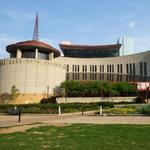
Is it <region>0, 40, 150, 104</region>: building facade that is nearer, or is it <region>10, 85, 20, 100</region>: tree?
<region>10, 85, 20, 100</region>: tree

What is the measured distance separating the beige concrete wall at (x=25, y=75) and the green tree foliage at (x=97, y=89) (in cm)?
708

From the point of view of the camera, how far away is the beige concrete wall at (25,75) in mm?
87875

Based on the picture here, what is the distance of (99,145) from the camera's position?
11.5 m

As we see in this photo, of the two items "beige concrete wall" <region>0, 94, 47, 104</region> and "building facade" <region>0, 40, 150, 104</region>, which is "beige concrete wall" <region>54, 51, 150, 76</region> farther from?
"beige concrete wall" <region>0, 94, 47, 104</region>

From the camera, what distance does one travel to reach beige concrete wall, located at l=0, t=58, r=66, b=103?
87.9 meters

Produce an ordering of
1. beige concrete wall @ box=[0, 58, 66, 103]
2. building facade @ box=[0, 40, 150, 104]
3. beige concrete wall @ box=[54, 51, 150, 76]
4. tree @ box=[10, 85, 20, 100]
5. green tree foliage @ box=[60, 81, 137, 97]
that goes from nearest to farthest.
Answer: tree @ box=[10, 85, 20, 100], beige concrete wall @ box=[0, 58, 66, 103], building facade @ box=[0, 40, 150, 104], green tree foliage @ box=[60, 81, 137, 97], beige concrete wall @ box=[54, 51, 150, 76]

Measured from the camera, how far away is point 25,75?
88.1 meters

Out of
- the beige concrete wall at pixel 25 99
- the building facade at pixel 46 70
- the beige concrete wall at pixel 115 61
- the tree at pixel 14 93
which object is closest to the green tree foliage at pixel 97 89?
the building facade at pixel 46 70

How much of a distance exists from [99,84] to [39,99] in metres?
19.5

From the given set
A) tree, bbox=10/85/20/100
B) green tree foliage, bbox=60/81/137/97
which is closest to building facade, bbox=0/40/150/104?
tree, bbox=10/85/20/100

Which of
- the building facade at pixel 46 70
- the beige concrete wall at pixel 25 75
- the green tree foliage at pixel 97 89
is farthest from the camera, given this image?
the green tree foliage at pixel 97 89

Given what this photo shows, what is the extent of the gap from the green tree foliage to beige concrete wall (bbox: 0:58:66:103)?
708 centimetres

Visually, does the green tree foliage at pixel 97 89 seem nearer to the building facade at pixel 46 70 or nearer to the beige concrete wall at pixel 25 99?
the building facade at pixel 46 70

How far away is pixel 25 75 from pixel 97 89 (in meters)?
23.2
